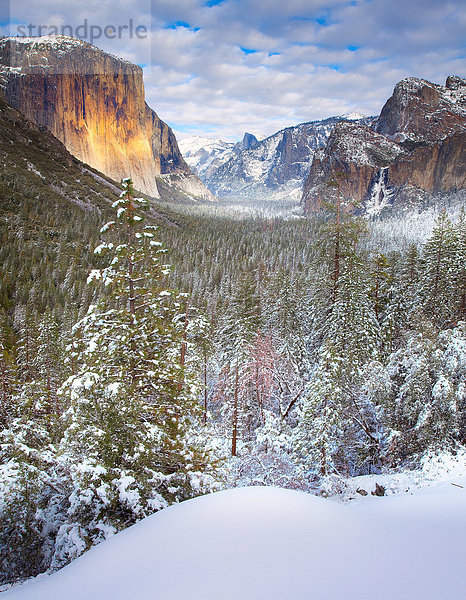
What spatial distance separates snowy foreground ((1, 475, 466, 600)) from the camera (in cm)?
327

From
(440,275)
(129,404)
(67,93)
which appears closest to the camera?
(129,404)

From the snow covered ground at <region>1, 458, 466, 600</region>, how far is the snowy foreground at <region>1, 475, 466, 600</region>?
0.04 feet

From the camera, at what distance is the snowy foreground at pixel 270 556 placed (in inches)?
129

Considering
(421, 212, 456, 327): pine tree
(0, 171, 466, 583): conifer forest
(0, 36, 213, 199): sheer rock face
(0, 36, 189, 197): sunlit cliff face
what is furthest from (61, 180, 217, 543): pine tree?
(0, 36, 189, 197): sunlit cliff face

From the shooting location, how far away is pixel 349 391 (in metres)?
13.7

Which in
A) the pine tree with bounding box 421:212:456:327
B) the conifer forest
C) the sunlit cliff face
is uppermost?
the sunlit cliff face

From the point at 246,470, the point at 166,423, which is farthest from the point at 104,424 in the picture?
the point at 246,470

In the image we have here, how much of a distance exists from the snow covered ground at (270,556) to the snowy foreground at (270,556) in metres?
0.01

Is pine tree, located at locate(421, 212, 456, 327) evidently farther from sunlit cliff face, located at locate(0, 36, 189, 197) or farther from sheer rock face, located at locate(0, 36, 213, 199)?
sunlit cliff face, located at locate(0, 36, 189, 197)

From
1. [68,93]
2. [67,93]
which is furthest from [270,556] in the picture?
[68,93]

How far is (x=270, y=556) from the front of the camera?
12.8ft

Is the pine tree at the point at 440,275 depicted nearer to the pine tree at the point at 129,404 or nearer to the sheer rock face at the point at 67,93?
the pine tree at the point at 129,404

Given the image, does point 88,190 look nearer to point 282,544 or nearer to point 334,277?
point 334,277

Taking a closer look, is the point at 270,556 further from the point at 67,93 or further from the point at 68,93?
the point at 68,93
